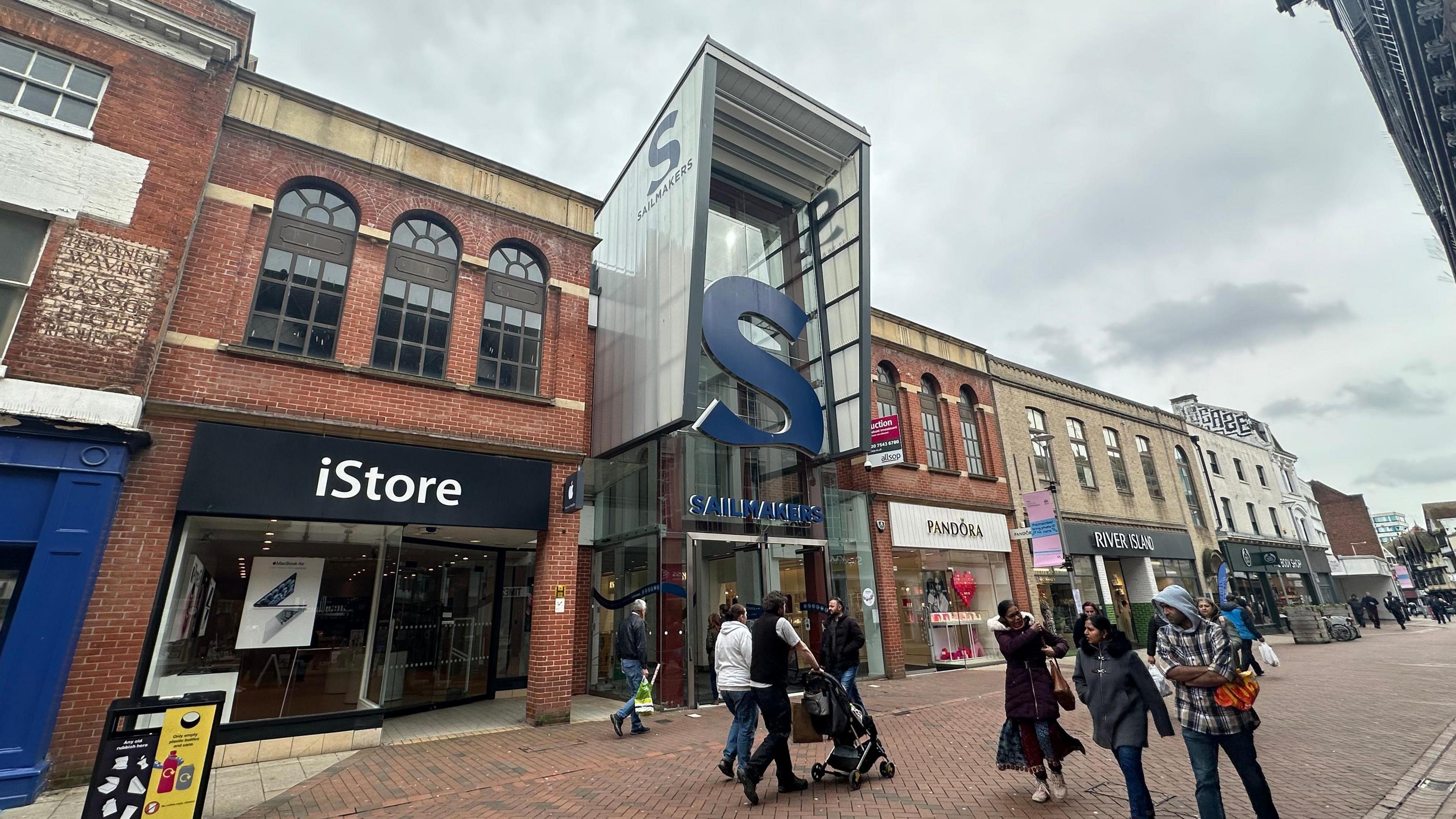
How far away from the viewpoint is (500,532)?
11719 millimetres

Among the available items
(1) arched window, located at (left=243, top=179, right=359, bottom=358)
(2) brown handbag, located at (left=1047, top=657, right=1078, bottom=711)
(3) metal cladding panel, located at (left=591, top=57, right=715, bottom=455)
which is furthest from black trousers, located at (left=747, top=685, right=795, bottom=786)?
(1) arched window, located at (left=243, top=179, right=359, bottom=358)

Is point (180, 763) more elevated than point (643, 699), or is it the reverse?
point (180, 763)

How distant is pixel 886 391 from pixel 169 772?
16.6m

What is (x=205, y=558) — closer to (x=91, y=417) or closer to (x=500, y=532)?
(x=91, y=417)

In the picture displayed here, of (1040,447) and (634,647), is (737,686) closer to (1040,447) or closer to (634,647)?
(634,647)

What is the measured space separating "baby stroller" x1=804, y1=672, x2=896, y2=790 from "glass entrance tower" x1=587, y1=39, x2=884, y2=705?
15.0 feet

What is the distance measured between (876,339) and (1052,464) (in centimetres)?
848

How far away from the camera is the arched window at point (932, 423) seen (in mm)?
18609

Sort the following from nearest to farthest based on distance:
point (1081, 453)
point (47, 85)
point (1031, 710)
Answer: point (1031, 710) < point (47, 85) < point (1081, 453)

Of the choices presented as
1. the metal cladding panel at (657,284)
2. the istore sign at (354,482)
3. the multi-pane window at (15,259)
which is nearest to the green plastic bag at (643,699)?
the istore sign at (354,482)

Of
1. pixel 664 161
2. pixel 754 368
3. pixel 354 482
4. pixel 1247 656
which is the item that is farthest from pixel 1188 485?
pixel 354 482

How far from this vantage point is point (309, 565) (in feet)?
30.3

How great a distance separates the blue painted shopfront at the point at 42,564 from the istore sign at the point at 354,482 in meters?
0.91

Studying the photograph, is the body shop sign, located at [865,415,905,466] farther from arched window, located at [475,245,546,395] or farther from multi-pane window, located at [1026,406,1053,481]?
arched window, located at [475,245,546,395]
